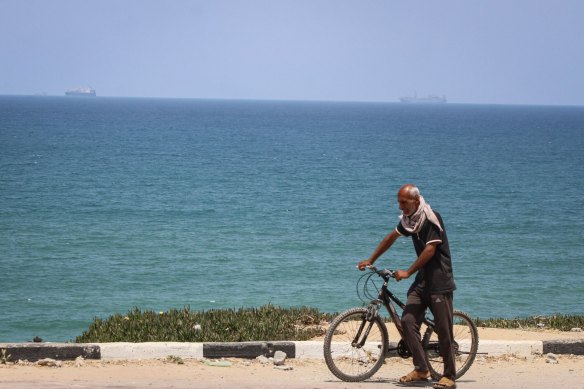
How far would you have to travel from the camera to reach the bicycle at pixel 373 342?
8711 millimetres

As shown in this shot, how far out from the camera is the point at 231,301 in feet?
87.8

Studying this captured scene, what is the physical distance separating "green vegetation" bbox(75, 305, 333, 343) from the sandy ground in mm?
764

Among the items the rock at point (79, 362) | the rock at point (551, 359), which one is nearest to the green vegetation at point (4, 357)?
the rock at point (79, 362)

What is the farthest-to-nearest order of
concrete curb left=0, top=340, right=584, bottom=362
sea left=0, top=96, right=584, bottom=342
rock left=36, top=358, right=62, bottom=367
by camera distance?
sea left=0, top=96, right=584, bottom=342, concrete curb left=0, top=340, right=584, bottom=362, rock left=36, top=358, right=62, bottom=367

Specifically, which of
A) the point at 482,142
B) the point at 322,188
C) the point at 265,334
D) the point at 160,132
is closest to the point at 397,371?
the point at 265,334

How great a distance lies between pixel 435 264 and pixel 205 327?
321 cm

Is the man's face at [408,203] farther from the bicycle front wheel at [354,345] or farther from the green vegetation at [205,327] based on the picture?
the green vegetation at [205,327]

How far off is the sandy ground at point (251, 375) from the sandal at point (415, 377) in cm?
9

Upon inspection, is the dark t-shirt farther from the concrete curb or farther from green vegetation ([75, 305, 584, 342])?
green vegetation ([75, 305, 584, 342])

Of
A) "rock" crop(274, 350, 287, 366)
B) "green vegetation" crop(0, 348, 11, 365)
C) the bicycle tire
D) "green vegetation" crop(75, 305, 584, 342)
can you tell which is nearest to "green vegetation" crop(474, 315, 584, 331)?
"green vegetation" crop(75, 305, 584, 342)

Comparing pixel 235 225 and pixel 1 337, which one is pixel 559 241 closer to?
pixel 235 225

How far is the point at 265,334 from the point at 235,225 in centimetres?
3356

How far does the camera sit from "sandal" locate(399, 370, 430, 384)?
341 inches

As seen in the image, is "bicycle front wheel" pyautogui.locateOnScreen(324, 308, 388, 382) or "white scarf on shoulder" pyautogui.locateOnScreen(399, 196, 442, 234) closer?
"white scarf on shoulder" pyautogui.locateOnScreen(399, 196, 442, 234)
